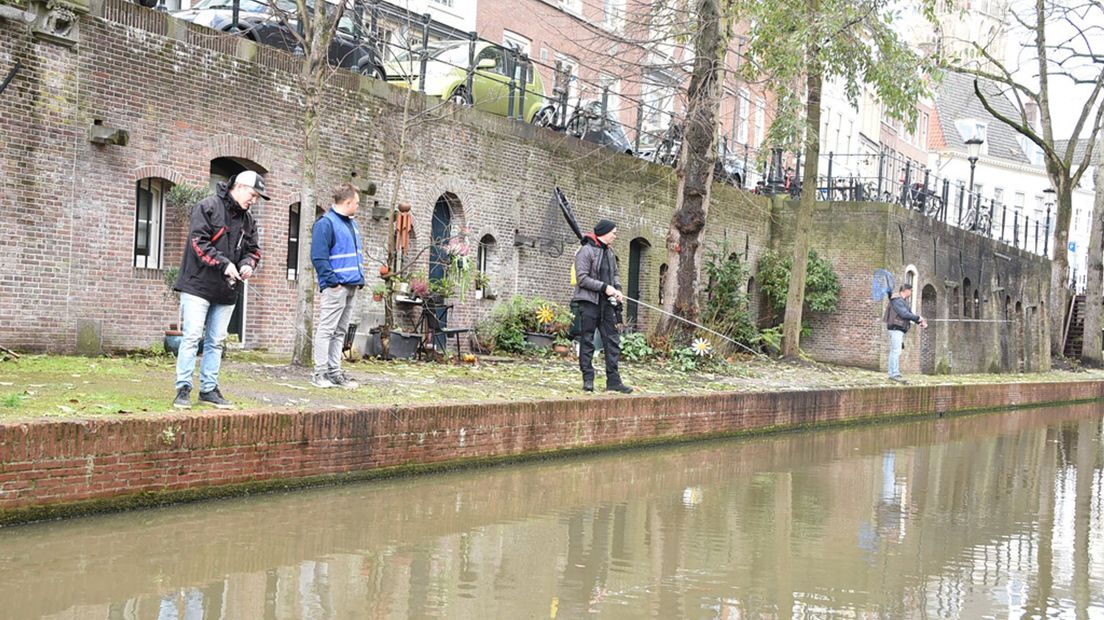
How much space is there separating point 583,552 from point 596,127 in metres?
16.9

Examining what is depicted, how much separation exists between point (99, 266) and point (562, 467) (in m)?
5.98

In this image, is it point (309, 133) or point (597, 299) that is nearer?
point (309, 133)

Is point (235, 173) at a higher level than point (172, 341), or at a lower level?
higher

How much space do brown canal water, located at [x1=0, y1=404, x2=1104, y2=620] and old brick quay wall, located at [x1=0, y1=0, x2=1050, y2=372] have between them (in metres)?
5.73

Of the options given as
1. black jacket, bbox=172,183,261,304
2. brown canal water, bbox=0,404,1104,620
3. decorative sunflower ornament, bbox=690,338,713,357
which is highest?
black jacket, bbox=172,183,261,304

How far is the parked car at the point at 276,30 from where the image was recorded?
1600cm

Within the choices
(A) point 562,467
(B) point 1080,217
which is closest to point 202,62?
(A) point 562,467

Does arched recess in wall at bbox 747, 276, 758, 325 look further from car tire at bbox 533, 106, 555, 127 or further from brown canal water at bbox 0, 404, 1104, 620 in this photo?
brown canal water at bbox 0, 404, 1104, 620

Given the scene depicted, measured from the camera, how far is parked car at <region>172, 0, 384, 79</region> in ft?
52.5

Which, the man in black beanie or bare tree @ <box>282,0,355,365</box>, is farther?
the man in black beanie

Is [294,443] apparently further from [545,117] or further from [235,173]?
[545,117]

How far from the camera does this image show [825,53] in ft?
66.5

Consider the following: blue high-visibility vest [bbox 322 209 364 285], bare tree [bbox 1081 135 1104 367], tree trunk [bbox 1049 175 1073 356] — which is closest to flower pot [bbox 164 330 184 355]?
blue high-visibility vest [bbox 322 209 364 285]

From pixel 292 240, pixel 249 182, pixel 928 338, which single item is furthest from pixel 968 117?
pixel 249 182
